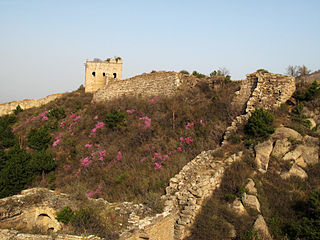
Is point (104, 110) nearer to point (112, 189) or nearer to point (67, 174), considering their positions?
point (67, 174)

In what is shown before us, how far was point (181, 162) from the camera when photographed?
10.2 m

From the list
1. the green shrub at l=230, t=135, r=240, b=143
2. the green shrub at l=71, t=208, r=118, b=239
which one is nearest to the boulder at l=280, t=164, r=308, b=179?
the green shrub at l=230, t=135, r=240, b=143

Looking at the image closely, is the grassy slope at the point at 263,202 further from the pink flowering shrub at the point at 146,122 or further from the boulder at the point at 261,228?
the pink flowering shrub at the point at 146,122

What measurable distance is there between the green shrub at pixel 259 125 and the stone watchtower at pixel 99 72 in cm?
1832

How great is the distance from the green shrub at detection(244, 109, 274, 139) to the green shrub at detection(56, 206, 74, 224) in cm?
741

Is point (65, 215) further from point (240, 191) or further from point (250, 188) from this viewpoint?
point (250, 188)

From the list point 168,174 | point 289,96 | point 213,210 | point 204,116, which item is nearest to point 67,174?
point 168,174

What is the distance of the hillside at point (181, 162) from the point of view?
7531mm

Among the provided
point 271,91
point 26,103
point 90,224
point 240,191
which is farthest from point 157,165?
point 26,103

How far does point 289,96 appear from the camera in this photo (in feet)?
38.0

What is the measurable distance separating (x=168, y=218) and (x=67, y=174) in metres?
8.58

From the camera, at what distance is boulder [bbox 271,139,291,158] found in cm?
909

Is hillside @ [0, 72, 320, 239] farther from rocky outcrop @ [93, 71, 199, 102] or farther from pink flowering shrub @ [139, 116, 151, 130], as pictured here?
rocky outcrop @ [93, 71, 199, 102]

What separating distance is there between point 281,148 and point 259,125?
122 centimetres
